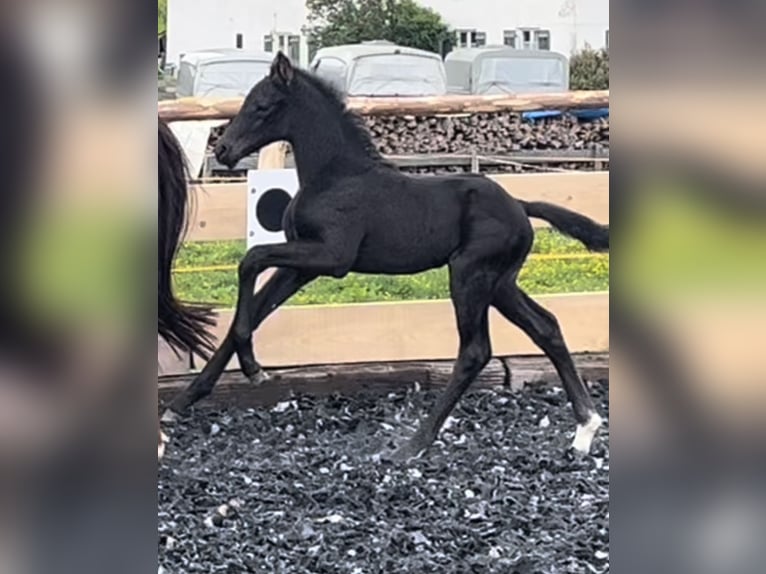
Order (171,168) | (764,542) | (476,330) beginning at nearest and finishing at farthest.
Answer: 1. (764,542)
2. (171,168)
3. (476,330)

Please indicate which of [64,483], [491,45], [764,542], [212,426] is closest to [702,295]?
[764,542]

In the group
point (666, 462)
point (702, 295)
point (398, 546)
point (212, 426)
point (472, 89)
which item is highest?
point (472, 89)

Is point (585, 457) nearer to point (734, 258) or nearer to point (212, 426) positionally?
point (212, 426)

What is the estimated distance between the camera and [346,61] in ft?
7.57

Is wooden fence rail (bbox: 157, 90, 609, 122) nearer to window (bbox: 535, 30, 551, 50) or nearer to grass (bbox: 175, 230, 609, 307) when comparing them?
window (bbox: 535, 30, 551, 50)

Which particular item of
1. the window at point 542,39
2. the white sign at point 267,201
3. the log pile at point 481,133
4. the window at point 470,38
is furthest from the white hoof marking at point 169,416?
the window at point 542,39

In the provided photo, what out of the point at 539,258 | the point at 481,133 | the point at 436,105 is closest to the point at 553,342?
the point at 539,258

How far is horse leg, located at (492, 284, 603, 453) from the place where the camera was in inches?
98.7

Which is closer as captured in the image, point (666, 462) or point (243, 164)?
point (666, 462)

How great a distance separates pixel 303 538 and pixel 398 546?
210 mm

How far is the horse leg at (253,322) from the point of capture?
2.44 m

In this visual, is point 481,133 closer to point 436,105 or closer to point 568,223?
point 436,105

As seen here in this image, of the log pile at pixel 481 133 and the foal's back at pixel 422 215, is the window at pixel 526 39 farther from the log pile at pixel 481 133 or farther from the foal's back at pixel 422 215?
the foal's back at pixel 422 215

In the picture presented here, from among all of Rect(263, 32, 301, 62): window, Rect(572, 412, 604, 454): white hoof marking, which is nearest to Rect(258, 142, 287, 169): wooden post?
Rect(263, 32, 301, 62): window
